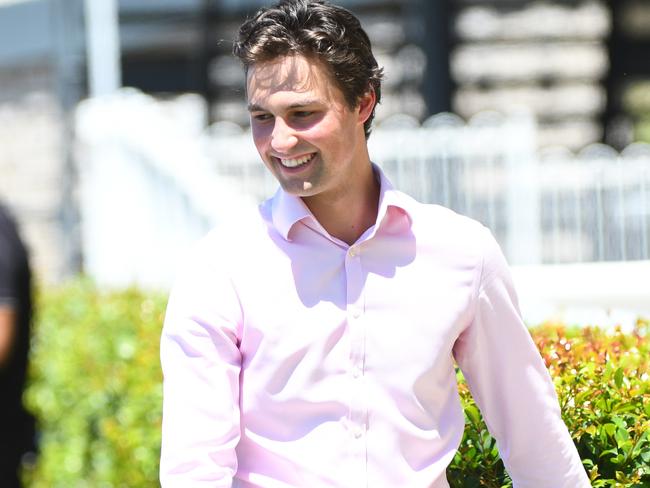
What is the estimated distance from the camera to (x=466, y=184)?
7.32 m

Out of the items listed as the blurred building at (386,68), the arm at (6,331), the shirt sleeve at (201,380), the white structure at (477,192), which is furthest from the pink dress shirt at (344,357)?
the blurred building at (386,68)

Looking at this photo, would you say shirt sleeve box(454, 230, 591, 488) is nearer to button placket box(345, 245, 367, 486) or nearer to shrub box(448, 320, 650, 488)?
button placket box(345, 245, 367, 486)

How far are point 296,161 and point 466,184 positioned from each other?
16.4 feet

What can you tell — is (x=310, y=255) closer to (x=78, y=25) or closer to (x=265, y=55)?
(x=265, y=55)

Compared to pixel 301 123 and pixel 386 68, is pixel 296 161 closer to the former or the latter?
pixel 301 123

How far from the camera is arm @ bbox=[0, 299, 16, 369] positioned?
4.52 m

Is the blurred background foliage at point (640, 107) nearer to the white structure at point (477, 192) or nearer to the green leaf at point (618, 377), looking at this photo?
the white structure at point (477, 192)

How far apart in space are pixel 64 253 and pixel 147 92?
155cm

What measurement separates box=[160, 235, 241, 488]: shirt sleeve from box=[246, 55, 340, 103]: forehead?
0.31 meters

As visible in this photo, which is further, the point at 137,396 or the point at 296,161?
the point at 137,396

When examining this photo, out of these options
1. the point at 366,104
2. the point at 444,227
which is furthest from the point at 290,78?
the point at 444,227

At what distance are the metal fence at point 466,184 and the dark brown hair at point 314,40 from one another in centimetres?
450

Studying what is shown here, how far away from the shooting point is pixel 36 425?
4676 mm

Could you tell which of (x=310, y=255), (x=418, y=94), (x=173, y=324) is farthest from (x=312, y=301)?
(x=418, y=94)
